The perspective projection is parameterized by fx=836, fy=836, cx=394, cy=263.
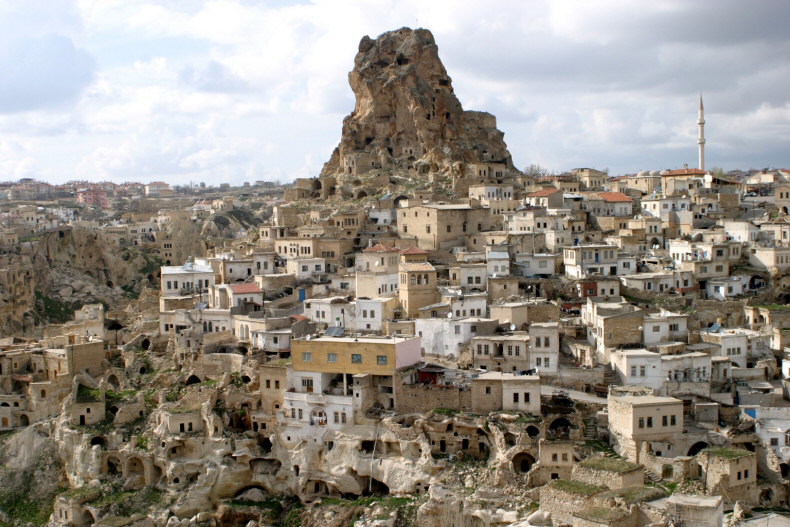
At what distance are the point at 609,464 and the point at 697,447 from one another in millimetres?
5038

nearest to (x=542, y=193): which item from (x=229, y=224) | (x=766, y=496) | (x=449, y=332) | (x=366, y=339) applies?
(x=449, y=332)

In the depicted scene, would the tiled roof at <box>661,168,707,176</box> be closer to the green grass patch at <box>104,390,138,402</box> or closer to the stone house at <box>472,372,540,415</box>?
the stone house at <box>472,372,540,415</box>

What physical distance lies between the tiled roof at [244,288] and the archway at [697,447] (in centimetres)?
2149

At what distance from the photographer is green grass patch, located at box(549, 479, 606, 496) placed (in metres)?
23.6

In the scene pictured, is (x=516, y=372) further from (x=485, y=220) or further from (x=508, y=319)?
(x=485, y=220)

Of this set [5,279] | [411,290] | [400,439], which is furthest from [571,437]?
[5,279]

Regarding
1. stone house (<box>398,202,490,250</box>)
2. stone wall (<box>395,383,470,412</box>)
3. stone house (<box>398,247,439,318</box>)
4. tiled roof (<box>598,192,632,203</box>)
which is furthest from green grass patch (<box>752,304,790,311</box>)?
tiled roof (<box>598,192,632,203</box>)

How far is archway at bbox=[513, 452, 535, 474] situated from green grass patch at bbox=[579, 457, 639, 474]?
270 cm

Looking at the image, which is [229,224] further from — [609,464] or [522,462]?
[609,464]

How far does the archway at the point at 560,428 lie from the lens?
96.4 ft

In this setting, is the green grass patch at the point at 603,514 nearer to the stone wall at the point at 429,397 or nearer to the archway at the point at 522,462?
the archway at the point at 522,462

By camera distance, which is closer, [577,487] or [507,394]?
[577,487]

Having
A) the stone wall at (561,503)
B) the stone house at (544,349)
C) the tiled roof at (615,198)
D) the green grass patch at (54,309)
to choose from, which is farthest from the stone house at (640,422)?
the green grass patch at (54,309)

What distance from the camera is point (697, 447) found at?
2844 centimetres
